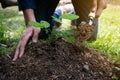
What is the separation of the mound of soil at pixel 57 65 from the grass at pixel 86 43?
1.04 ft

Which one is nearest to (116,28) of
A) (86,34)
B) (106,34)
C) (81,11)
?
(106,34)

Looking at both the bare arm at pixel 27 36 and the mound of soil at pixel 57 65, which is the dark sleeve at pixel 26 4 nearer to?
the bare arm at pixel 27 36

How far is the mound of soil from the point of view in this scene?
66.9 inches

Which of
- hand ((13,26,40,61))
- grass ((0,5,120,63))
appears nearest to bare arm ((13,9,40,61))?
hand ((13,26,40,61))

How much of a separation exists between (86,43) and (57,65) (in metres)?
1.03

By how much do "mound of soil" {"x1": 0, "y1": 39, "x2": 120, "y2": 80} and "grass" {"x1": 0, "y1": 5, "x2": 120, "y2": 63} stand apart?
0.32m

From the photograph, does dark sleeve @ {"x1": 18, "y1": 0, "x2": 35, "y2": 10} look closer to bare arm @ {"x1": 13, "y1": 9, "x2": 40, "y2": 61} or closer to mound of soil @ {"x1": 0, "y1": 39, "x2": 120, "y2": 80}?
bare arm @ {"x1": 13, "y1": 9, "x2": 40, "y2": 61}

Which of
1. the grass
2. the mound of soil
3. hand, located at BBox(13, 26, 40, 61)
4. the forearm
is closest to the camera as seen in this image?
the mound of soil

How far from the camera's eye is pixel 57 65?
1.76 metres

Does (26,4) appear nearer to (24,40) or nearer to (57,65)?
(24,40)

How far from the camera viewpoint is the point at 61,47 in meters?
1.89

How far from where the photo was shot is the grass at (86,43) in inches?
102

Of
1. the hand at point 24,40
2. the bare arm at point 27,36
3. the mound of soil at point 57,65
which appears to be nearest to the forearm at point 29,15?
the bare arm at point 27,36

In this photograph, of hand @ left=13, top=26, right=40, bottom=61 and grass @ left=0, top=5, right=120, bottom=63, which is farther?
grass @ left=0, top=5, right=120, bottom=63
